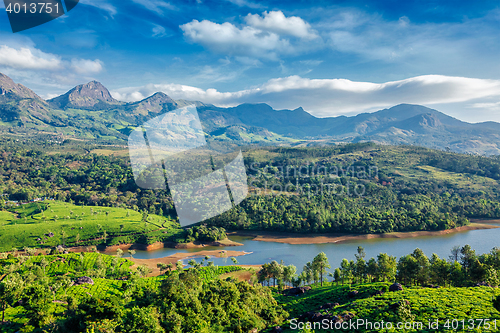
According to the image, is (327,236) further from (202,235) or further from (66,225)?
(66,225)

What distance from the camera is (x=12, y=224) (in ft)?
157

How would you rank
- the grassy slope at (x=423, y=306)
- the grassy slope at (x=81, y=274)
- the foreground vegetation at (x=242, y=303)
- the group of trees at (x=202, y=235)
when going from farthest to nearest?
the group of trees at (x=202, y=235) < the grassy slope at (x=81, y=274) < the grassy slope at (x=423, y=306) < the foreground vegetation at (x=242, y=303)

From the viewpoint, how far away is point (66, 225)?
155ft

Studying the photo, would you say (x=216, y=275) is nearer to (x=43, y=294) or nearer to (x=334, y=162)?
(x=43, y=294)

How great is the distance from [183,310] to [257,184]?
6771 centimetres

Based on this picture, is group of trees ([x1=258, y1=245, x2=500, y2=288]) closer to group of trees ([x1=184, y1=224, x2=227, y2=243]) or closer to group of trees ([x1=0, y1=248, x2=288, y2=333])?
group of trees ([x1=0, y1=248, x2=288, y2=333])

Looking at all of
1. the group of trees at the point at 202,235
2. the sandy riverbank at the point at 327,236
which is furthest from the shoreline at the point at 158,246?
the sandy riverbank at the point at 327,236

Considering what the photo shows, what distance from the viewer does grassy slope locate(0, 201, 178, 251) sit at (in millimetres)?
42594

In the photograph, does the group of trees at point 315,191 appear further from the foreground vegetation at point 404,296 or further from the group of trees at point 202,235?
the foreground vegetation at point 404,296

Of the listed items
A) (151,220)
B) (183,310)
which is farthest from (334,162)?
(183,310)

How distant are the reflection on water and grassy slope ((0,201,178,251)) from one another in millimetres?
8219

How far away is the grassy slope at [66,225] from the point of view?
140 ft

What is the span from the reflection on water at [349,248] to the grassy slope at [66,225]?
8.22 m

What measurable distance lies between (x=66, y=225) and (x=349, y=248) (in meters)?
49.5
